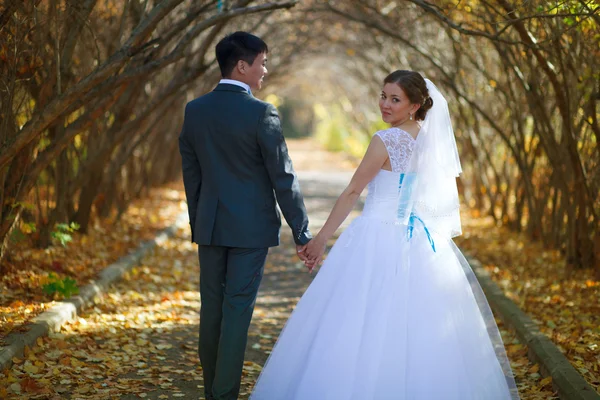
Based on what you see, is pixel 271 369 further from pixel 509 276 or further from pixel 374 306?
pixel 509 276

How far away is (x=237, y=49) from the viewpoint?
172 inches

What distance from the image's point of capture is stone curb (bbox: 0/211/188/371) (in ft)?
17.3

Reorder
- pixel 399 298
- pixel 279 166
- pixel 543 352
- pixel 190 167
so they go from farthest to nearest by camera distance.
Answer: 1. pixel 543 352
2. pixel 190 167
3. pixel 399 298
4. pixel 279 166

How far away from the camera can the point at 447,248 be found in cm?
467

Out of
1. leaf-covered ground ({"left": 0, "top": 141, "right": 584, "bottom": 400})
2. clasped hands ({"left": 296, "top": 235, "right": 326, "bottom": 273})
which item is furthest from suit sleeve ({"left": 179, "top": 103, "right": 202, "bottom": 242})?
leaf-covered ground ({"left": 0, "top": 141, "right": 584, "bottom": 400})

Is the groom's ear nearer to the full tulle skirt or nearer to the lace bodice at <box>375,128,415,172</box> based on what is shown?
the lace bodice at <box>375,128,415,172</box>

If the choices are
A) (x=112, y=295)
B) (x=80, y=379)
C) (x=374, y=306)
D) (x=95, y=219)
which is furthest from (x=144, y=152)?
(x=374, y=306)

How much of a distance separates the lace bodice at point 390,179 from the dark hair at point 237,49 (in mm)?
826

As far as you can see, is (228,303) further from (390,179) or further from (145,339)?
(145,339)

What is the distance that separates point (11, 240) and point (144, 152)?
28.6 feet

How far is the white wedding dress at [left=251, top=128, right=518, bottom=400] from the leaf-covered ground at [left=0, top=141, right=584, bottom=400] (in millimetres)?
891

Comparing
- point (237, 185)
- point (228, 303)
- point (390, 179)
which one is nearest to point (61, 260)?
point (228, 303)

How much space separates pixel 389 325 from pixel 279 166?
105cm

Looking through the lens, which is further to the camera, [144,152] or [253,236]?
[144,152]
